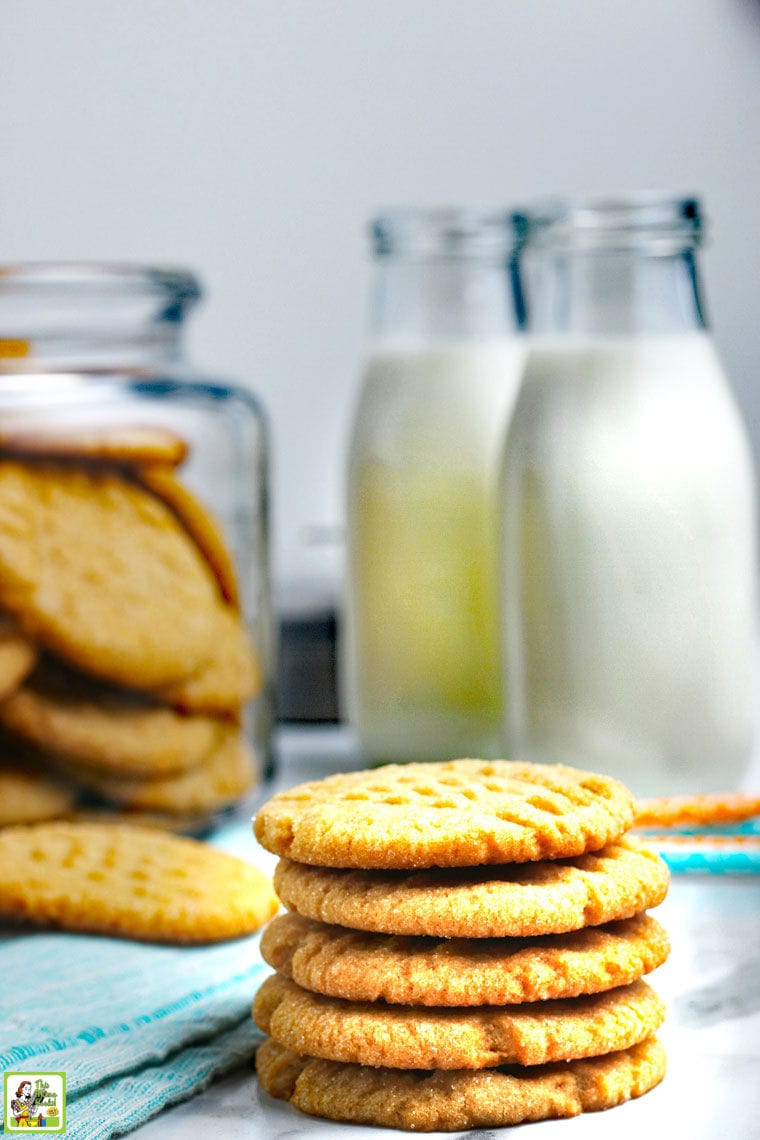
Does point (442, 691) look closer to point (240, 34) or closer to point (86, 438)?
point (86, 438)

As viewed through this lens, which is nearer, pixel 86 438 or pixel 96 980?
pixel 96 980

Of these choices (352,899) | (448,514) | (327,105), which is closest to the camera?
(352,899)

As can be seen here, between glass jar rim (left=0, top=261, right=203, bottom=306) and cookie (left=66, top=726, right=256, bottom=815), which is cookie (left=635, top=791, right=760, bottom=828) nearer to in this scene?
cookie (left=66, top=726, right=256, bottom=815)

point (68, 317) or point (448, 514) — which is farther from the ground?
point (68, 317)

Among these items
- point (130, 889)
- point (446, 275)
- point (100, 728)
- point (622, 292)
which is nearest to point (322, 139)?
point (446, 275)

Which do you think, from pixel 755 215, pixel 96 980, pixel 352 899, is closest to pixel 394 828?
pixel 352 899

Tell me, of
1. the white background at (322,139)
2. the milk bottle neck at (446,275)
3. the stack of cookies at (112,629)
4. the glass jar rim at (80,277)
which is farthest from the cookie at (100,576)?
the white background at (322,139)

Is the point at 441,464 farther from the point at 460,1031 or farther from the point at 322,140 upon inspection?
the point at 322,140
